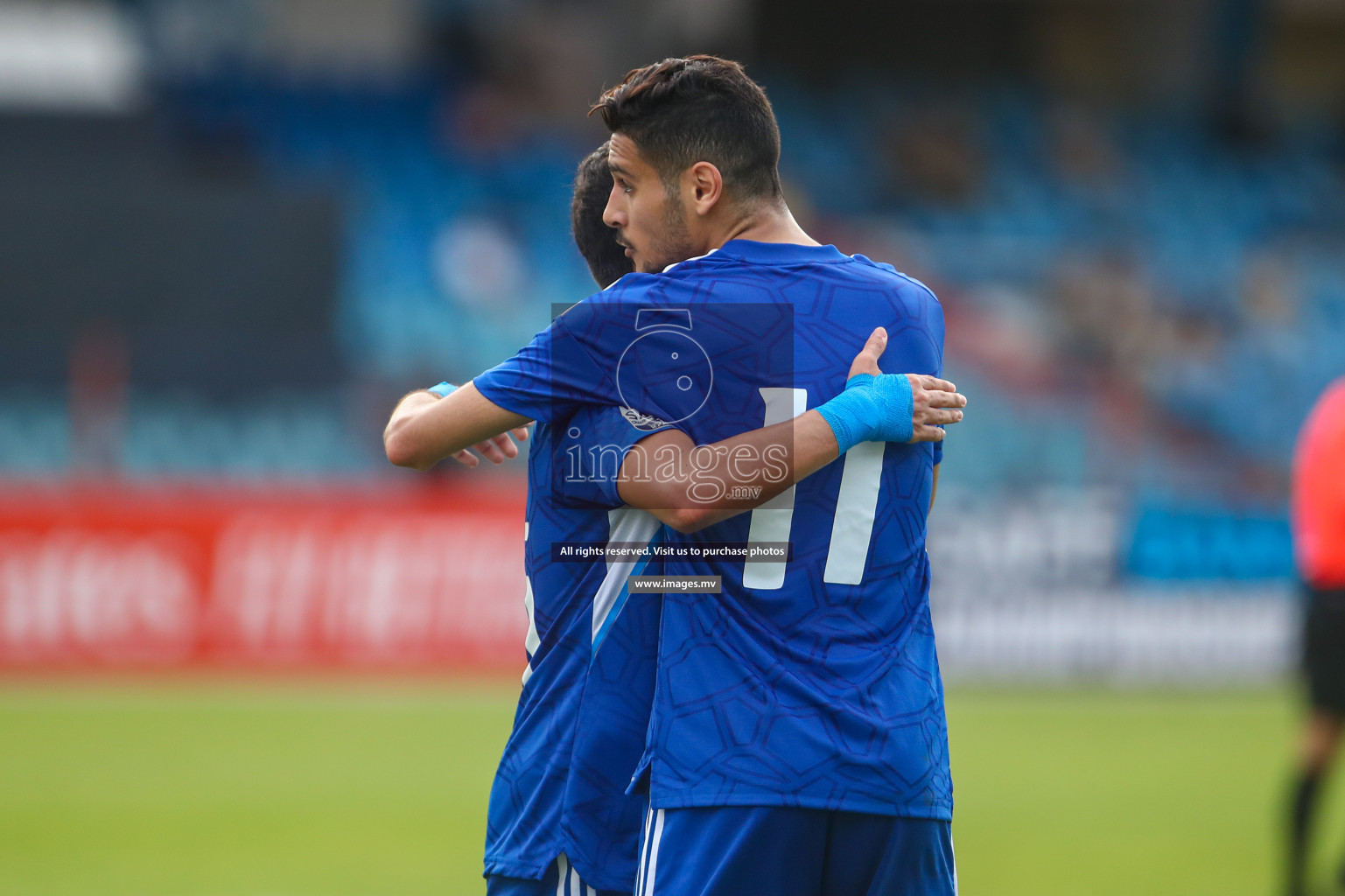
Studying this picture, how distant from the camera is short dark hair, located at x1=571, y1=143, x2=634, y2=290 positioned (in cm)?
292

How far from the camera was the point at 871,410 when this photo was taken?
95.4 inches

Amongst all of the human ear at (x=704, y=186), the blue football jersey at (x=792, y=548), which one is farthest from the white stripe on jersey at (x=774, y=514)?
the human ear at (x=704, y=186)

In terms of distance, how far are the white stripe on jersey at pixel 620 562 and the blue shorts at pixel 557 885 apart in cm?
40

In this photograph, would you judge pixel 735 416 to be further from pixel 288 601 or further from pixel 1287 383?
pixel 1287 383

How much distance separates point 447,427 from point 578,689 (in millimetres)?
510

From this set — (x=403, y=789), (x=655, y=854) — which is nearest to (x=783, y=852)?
(x=655, y=854)

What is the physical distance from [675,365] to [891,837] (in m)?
0.84

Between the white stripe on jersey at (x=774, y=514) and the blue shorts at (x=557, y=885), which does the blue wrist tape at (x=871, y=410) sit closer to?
the white stripe on jersey at (x=774, y=514)

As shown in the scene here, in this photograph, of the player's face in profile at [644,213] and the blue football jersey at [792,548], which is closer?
the blue football jersey at [792,548]

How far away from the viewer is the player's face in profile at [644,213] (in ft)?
8.52

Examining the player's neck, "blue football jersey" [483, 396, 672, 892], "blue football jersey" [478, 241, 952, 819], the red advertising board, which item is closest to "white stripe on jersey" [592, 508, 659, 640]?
"blue football jersey" [483, 396, 672, 892]

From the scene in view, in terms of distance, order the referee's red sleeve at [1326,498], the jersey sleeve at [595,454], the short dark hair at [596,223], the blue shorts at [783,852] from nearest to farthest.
Answer: the blue shorts at [783,852]
the jersey sleeve at [595,454]
the short dark hair at [596,223]
the referee's red sleeve at [1326,498]

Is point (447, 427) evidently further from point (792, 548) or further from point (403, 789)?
point (403, 789)

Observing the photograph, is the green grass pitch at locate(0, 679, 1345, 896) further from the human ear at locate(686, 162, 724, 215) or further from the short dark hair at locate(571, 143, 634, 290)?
the human ear at locate(686, 162, 724, 215)
